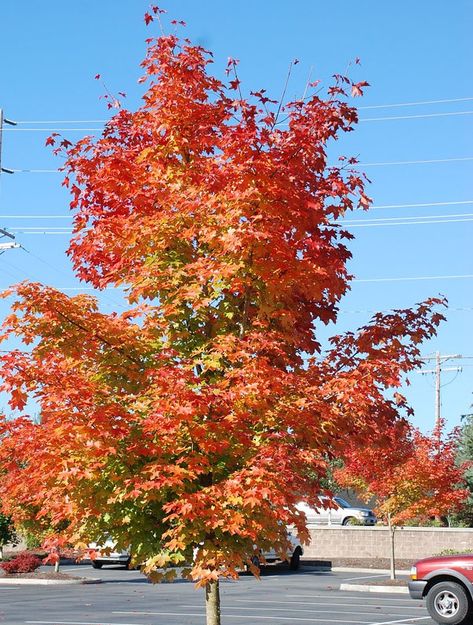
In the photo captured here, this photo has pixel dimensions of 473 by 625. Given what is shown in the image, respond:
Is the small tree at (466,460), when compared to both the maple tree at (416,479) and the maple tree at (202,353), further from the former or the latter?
the maple tree at (202,353)

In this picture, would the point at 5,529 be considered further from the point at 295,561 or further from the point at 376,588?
the point at 376,588

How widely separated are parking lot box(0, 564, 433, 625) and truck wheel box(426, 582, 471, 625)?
22.0 inches

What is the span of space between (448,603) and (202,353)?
437 inches

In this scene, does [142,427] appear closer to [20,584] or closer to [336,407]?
[336,407]

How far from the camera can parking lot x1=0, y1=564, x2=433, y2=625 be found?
66.2 ft

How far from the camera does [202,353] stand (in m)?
10.0

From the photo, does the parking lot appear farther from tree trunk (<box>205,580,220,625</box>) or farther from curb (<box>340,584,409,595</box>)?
tree trunk (<box>205,580,220,625</box>)

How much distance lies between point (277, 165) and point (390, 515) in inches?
878

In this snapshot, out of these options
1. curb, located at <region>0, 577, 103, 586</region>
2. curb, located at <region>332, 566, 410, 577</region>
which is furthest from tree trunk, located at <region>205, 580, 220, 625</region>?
curb, located at <region>332, 566, 410, 577</region>

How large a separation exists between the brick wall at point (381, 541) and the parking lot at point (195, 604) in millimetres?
6347

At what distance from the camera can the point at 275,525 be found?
922 centimetres

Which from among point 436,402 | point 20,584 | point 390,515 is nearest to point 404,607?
point 390,515

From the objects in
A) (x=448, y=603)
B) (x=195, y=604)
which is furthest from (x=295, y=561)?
(x=448, y=603)

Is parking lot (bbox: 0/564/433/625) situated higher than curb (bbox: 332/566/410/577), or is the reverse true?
curb (bbox: 332/566/410/577)
